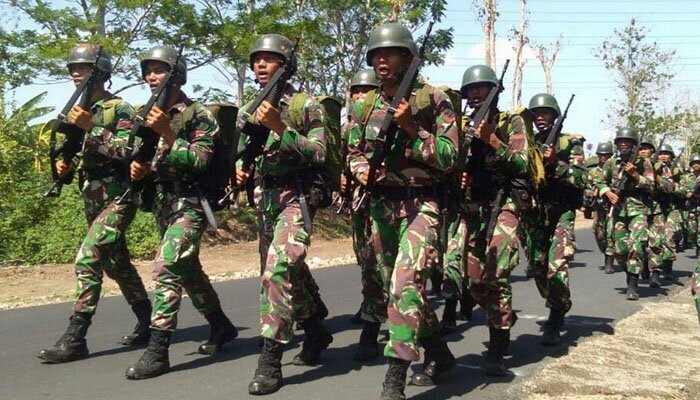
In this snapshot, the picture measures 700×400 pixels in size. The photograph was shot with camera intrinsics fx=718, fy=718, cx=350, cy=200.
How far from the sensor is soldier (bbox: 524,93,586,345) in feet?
21.0

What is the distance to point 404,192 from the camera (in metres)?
4.50

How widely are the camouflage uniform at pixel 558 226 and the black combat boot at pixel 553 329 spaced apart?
0.05m

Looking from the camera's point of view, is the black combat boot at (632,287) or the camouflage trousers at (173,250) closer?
the camouflage trousers at (173,250)

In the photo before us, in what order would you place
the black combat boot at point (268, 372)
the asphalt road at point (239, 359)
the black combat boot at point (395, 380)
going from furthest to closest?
the asphalt road at point (239, 359), the black combat boot at point (268, 372), the black combat boot at point (395, 380)

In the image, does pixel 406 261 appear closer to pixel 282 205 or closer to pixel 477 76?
pixel 282 205

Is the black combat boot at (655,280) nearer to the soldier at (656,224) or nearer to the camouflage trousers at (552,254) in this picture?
the soldier at (656,224)

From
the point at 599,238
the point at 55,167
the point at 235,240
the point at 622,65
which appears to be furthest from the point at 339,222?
the point at 622,65

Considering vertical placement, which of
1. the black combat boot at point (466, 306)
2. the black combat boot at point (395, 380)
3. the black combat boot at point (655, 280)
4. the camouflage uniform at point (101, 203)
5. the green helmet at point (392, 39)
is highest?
the green helmet at point (392, 39)

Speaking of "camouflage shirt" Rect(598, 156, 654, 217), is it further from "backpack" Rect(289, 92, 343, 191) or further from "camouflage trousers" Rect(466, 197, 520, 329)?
"backpack" Rect(289, 92, 343, 191)

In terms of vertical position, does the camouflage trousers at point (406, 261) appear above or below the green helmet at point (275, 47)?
below

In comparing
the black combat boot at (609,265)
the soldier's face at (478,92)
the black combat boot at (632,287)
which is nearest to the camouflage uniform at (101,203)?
the soldier's face at (478,92)

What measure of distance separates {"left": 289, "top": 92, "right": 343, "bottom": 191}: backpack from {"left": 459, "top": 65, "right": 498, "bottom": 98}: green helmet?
1.08 meters

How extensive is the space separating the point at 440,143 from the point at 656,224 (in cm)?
770

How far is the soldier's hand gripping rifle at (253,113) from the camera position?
4.74 m
